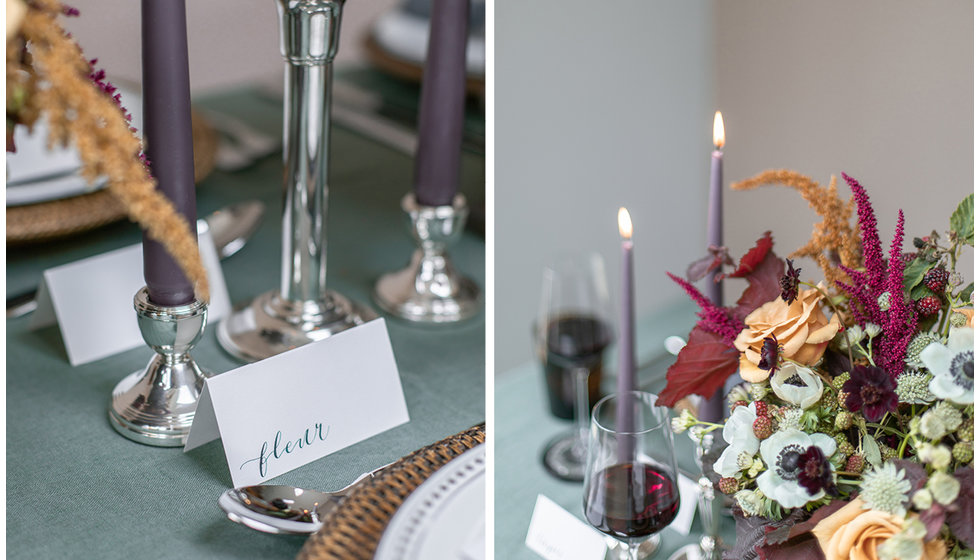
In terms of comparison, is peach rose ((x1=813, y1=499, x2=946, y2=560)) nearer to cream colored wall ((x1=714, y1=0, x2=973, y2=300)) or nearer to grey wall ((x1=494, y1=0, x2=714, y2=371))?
cream colored wall ((x1=714, y1=0, x2=973, y2=300))

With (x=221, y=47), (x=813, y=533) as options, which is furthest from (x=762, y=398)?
(x=221, y=47)

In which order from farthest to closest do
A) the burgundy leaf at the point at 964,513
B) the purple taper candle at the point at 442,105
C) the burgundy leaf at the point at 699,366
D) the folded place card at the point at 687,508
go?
the purple taper candle at the point at 442,105, the folded place card at the point at 687,508, the burgundy leaf at the point at 699,366, the burgundy leaf at the point at 964,513

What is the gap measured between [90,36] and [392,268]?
0.39 m

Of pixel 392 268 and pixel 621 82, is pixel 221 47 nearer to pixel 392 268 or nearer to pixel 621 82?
pixel 392 268

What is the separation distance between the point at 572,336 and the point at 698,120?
409 millimetres

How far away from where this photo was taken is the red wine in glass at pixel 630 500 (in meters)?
0.47

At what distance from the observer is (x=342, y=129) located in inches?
40.8

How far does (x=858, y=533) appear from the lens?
0.37 m

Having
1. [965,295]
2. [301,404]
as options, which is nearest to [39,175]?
[301,404]

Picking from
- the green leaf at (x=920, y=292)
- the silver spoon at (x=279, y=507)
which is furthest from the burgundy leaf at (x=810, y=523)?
the silver spoon at (x=279, y=507)

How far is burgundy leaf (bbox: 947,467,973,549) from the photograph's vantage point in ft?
1.15

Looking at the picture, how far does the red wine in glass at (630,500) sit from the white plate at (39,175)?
497 mm

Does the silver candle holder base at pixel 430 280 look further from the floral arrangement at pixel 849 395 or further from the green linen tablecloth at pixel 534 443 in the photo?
the floral arrangement at pixel 849 395

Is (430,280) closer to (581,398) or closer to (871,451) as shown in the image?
(581,398)
